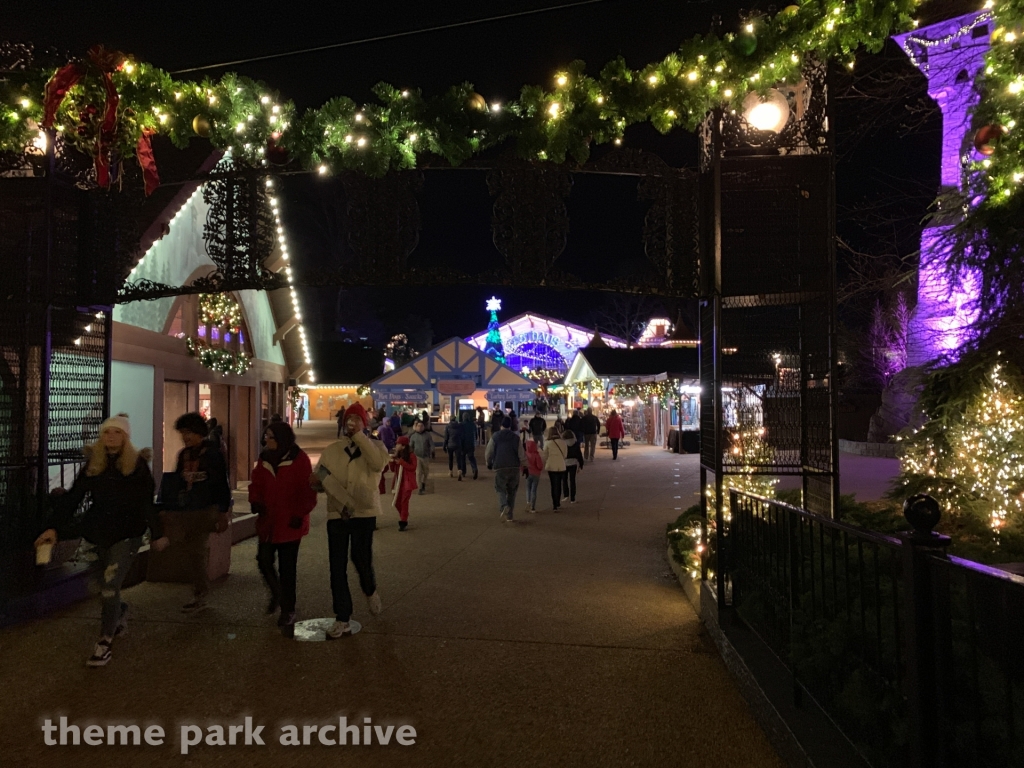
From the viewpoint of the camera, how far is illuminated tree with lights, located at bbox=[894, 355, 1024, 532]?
25.3 ft

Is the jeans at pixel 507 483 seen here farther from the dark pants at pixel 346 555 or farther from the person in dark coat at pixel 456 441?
the person in dark coat at pixel 456 441

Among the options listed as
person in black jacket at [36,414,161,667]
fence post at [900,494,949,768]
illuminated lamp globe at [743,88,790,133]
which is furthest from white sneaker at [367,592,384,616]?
illuminated lamp globe at [743,88,790,133]

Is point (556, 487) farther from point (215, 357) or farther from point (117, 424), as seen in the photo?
point (117, 424)

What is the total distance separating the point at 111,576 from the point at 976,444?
28.2 feet

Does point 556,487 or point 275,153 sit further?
point 556,487

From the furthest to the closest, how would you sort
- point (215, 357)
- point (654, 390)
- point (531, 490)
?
1. point (654, 390)
2. point (215, 357)
3. point (531, 490)

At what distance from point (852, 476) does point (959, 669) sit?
15102mm

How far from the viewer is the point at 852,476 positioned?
54.4 feet

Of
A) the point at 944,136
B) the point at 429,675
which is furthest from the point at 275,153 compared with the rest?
the point at 944,136

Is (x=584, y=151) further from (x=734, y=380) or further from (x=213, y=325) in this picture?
(x=213, y=325)

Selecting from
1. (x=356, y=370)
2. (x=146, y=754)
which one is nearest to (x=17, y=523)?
(x=146, y=754)

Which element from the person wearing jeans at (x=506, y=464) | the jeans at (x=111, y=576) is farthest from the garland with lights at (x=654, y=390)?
the jeans at (x=111, y=576)

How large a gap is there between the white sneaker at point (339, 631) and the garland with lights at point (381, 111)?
3829 mm

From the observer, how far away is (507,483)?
1128 cm
